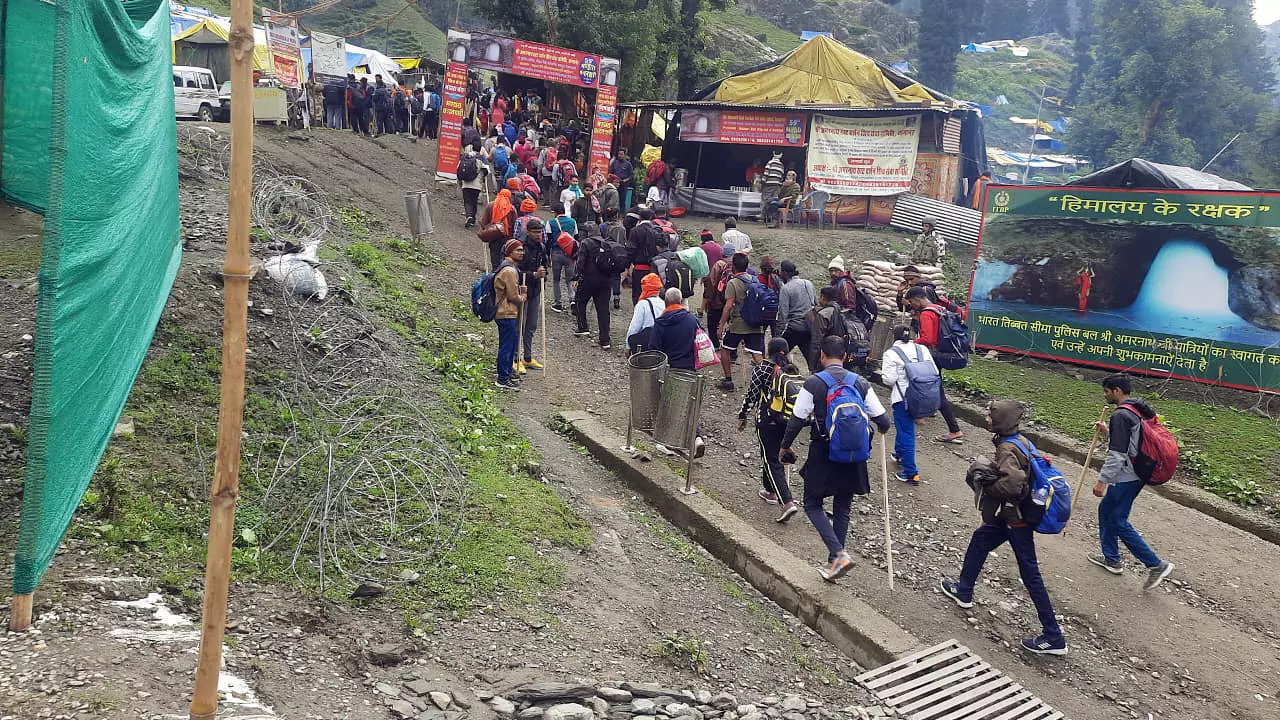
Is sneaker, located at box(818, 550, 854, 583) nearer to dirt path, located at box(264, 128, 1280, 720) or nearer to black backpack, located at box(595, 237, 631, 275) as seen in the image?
dirt path, located at box(264, 128, 1280, 720)

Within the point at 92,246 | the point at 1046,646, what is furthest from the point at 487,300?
the point at 1046,646

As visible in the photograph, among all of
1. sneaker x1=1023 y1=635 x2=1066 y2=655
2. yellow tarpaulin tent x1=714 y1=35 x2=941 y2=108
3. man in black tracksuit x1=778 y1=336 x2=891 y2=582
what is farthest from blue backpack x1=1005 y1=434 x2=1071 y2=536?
yellow tarpaulin tent x1=714 y1=35 x2=941 y2=108

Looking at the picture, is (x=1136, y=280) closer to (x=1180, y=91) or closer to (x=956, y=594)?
(x=956, y=594)

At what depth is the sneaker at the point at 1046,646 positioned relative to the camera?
5980mm

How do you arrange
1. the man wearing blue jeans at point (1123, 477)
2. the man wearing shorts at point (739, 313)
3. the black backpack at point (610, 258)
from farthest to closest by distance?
the black backpack at point (610, 258) → the man wearing shorts at point (739, 313) → the man wearing blue jeans at point (1123, 477)

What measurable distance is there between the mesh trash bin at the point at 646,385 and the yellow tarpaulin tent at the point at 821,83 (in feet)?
53.9

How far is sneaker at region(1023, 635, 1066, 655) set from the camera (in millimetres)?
5980

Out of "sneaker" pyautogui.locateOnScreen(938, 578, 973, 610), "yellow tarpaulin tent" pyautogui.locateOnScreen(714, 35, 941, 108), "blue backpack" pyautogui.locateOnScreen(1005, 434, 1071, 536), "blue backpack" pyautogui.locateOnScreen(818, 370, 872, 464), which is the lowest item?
"sneaker" pyautogui.locateOnScreen(938, 578, 973, 610)

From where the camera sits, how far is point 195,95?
2353cm

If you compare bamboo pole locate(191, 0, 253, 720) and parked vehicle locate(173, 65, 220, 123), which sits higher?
parked vehicle locate(173, 65, 220, 123)

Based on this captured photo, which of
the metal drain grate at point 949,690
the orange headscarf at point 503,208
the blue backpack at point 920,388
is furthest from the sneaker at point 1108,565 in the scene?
the orange headscarf at point 503,208

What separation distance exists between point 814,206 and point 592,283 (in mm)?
11372

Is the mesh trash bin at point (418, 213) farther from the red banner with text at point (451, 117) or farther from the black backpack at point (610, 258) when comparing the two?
the red banner with text at point (451, 117)

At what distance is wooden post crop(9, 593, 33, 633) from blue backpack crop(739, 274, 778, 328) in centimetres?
763
